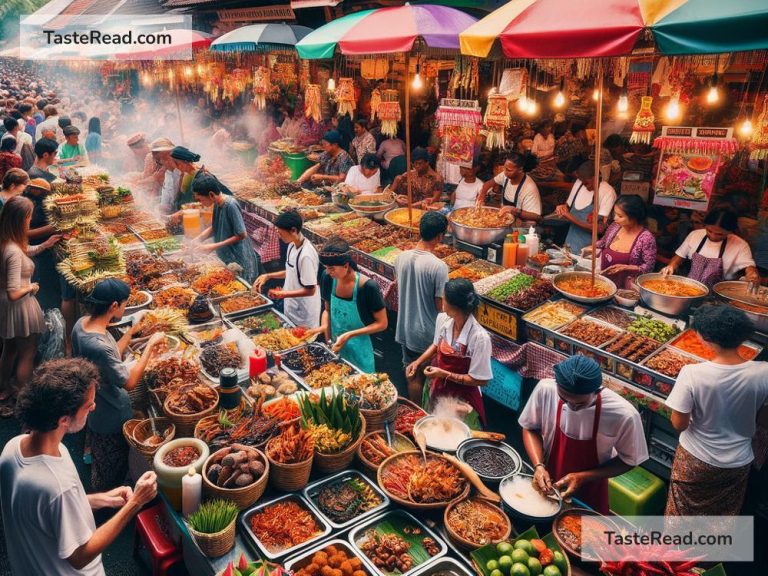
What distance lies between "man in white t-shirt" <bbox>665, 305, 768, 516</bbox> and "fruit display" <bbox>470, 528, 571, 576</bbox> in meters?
1.64

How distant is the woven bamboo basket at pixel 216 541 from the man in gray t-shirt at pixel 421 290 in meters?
2.43

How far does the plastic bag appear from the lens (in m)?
6.68

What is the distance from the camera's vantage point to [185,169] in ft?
26.2

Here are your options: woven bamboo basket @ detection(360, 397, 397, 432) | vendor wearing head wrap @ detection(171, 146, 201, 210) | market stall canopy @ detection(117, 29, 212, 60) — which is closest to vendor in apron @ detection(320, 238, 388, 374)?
woven bamboo basket @ detection(360, 397, 397, 432)

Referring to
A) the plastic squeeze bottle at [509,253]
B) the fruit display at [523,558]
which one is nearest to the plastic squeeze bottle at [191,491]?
the fruit display at [523,558]

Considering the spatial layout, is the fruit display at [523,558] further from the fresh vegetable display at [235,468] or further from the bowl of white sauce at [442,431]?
the fresh vegetable display at [235,468]

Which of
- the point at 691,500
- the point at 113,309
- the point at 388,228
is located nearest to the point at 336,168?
the point at 388,228

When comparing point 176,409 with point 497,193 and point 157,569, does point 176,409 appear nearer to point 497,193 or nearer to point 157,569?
point 157,569

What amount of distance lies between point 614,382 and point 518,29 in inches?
130

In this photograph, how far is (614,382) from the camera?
4.89 metres

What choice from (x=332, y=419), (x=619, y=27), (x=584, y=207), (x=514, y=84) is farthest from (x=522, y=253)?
(x=332, y=419)

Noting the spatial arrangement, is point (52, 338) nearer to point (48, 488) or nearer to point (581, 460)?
point (48, 488)

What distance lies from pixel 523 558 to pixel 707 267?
4324 mm

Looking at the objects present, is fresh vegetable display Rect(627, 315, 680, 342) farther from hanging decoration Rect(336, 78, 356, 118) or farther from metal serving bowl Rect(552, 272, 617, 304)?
hanging decoration Rect(336, 78, 356, 118)
